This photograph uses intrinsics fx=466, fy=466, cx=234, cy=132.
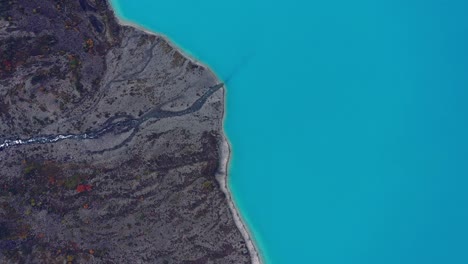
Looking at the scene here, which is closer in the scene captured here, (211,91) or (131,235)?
(131,235)

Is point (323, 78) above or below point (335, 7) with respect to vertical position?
below

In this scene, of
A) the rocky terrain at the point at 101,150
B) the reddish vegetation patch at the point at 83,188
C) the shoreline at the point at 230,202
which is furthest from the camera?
the shoreline at the point at 230,202

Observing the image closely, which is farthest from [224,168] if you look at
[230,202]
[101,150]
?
[101,150]

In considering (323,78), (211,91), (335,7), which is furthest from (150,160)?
(335,7)

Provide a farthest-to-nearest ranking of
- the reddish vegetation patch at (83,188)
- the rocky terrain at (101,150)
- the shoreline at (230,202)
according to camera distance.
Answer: the shoreline at (230,202)
the reddish vegetation patch at (83,188)
the rocky terrain at (101,150)

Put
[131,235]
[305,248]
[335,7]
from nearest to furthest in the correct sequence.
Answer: [131,235], [305,248], [335,7]

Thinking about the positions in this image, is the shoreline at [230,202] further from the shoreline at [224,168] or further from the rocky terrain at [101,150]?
the rocky terrain at [101,150]

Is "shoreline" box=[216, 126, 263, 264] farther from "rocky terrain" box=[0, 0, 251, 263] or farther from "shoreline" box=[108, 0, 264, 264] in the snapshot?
"rocky terrain" box=[0, 0, 251, 263]

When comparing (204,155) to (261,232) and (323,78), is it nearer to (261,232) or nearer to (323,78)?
(261,232)

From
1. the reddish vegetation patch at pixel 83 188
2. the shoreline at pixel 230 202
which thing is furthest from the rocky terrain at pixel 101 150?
the shoreline at pixel 230 202
